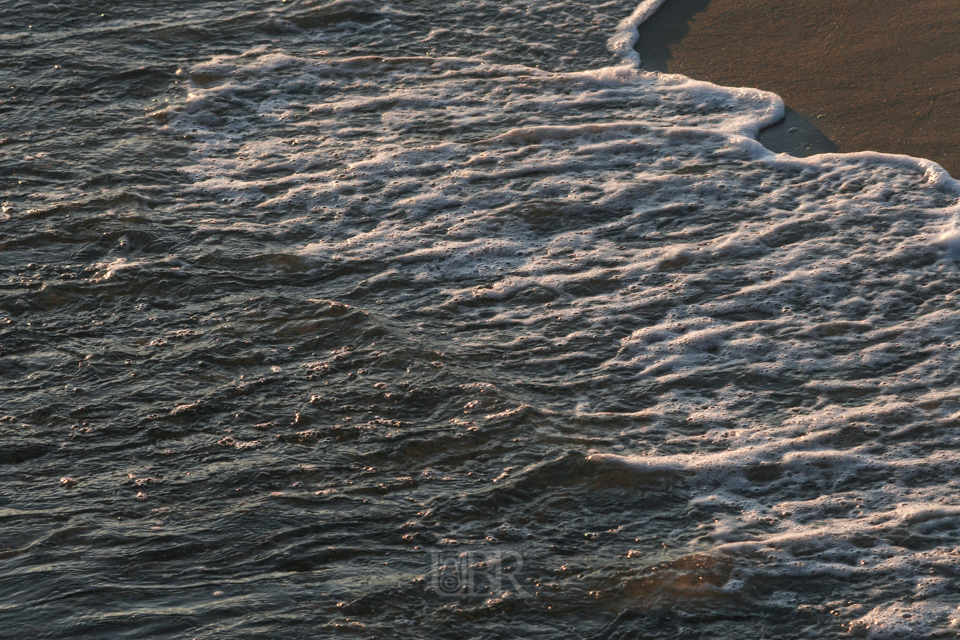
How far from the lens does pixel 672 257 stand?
15.0 ft

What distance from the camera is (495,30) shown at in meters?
6.60

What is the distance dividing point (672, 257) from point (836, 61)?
7.41 feet

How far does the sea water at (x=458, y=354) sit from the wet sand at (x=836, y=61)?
0.20 m

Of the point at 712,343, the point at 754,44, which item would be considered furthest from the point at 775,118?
the point at 712,343

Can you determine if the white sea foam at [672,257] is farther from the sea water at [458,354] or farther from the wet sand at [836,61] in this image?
the wet sand at [836,61]

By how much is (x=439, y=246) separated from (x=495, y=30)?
257 centimetres

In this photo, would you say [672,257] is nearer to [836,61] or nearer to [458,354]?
[458,354]

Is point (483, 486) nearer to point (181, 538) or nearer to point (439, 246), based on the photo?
point (181, 538)

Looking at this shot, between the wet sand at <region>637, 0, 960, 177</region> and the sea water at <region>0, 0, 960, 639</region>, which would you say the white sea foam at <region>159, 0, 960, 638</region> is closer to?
the sea water at <region>0, 0, 960, 639</region>

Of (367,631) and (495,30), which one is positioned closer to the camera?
(367,631)

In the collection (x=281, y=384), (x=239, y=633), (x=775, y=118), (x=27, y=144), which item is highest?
(x=27, y=144)

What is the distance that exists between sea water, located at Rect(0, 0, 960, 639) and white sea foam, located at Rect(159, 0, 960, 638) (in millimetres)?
18

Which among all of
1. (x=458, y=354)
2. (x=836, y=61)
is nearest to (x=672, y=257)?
(x=458, y=354)

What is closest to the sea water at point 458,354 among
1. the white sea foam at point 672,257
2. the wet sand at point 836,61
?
the white sea foam at point 672,257
